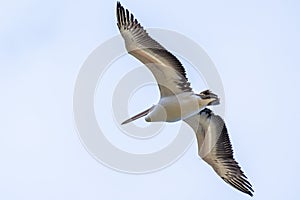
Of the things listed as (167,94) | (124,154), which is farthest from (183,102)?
(124,154)

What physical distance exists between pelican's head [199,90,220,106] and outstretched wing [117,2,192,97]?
865 mm

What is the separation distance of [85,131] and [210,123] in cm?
495

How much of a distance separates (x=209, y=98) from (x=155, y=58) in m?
2.16

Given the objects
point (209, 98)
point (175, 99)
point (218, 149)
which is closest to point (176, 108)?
point (175, 99)

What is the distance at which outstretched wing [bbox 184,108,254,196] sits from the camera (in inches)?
1975

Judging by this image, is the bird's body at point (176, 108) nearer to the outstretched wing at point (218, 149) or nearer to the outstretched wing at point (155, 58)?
the outstretched wing at point (155, 58)

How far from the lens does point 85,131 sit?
2120 inches

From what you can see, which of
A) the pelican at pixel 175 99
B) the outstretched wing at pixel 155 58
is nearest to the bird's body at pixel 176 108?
the pelican at pixel 175 99

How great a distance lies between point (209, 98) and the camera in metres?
49.2

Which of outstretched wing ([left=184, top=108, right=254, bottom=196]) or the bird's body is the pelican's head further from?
outstretched wing ([left=184, top=108, right=254, bottom=196])

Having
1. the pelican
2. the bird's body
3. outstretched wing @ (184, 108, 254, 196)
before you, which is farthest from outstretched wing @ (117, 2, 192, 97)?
outstretched wing @ (184, 108, 254, 196)

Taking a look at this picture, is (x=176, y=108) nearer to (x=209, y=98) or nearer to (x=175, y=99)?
(x=175, y=99)

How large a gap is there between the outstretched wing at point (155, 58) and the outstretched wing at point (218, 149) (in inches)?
51.3

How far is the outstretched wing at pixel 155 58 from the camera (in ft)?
163
